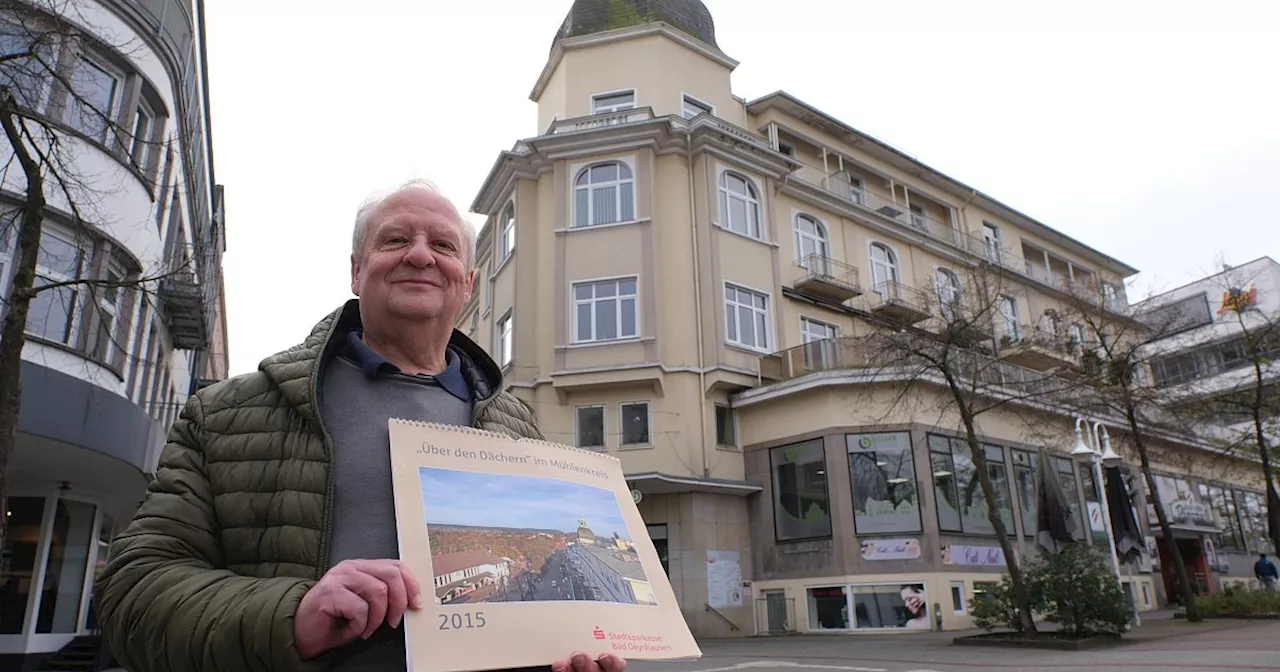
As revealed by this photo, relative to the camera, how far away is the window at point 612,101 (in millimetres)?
27250

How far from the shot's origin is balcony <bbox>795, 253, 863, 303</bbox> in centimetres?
2691

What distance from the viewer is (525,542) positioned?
5.99 ft

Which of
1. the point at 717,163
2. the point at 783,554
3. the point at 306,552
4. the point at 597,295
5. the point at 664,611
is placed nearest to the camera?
the point at 306,552

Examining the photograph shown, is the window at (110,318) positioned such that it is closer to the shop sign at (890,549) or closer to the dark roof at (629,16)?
the shop sign at (890,549)

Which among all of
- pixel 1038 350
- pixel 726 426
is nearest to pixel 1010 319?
pixel 1038 350

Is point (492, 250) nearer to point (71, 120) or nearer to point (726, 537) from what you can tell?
point (726, 537)

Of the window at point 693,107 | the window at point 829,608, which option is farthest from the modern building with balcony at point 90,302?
the window at point 829,608

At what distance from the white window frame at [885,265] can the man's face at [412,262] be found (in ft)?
94.7

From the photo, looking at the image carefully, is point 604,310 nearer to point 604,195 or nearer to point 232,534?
point 604,195

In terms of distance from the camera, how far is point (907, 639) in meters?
17.2

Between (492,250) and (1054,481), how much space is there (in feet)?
65.7

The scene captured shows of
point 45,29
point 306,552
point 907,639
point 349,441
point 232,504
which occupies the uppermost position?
point 45,29

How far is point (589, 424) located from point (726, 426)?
4.24 m

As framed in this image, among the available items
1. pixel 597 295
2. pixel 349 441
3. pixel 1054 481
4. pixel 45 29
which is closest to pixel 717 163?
pixel 597 295
